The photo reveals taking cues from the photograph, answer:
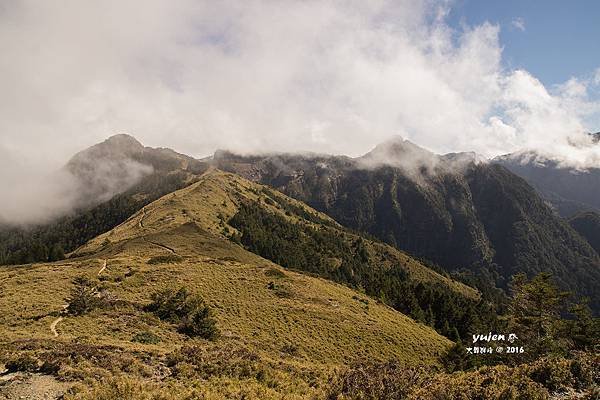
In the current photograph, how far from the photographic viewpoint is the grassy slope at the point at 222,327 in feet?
72.3

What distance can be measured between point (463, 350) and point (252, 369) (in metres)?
45.0

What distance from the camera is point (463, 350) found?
2259 inches

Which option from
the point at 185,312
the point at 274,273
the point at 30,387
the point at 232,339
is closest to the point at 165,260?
the point at 274,273

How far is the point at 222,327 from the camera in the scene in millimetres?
44156

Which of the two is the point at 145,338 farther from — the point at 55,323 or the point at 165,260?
the point at 165,260

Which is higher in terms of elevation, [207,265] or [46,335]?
[207,265]

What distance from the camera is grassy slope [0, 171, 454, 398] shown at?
72.3ft

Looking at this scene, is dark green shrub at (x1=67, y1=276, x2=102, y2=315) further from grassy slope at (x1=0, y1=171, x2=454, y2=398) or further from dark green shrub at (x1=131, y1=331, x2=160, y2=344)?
dark green shrub at (x1=131, y1=331, x2=160, y2=344)

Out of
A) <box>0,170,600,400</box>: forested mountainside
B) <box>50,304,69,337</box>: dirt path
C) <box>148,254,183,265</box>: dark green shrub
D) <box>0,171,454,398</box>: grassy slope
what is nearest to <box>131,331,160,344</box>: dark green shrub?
<box>0,170,600,400</box>: forested mountainside

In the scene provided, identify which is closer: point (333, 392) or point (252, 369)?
point (333, 392)

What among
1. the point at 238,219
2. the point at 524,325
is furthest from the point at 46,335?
the point at 238,219

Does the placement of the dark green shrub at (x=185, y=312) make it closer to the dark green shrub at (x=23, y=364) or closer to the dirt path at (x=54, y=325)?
the dirt path at (x=54, y=325)

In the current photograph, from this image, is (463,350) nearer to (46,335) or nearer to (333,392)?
(333,392)

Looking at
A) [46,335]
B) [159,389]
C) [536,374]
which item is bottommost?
[46,335]
